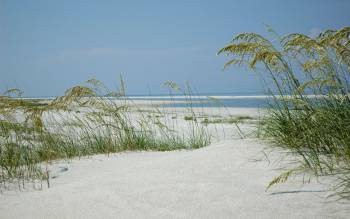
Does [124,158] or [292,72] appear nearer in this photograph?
[292,72]

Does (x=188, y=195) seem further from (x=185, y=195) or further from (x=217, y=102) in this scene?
(x=217, y=102)

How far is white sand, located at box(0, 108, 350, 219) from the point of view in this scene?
165cm

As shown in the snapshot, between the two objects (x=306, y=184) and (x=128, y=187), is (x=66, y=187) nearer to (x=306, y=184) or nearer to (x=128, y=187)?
(x=128, y=187)

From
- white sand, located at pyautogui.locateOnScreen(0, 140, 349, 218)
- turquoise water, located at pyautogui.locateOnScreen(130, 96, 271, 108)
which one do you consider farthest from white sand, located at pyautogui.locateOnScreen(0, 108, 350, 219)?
turquoise water, located at pyautogui.locateOnScreen(130, 96, 271, 108)

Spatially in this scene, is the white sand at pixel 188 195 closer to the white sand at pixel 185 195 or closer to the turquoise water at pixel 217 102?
the white sand at pixel 185 195

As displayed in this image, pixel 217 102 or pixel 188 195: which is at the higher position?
pixel 217 102

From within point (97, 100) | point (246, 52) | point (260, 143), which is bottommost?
point (260, 143)

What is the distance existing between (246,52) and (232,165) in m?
1.16

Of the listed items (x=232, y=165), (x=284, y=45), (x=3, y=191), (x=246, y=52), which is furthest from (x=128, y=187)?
(x=284, y=45)

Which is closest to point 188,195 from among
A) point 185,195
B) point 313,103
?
point 185,195

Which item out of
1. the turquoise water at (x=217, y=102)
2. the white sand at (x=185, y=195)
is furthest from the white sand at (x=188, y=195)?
the turquoise water at (x=217, y=102)

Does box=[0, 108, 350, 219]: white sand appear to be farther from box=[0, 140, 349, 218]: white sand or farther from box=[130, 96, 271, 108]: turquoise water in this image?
box=[130, 96, 271, 108]: turquoise water

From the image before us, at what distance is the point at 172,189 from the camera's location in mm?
2023

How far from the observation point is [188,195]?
1905 mm
